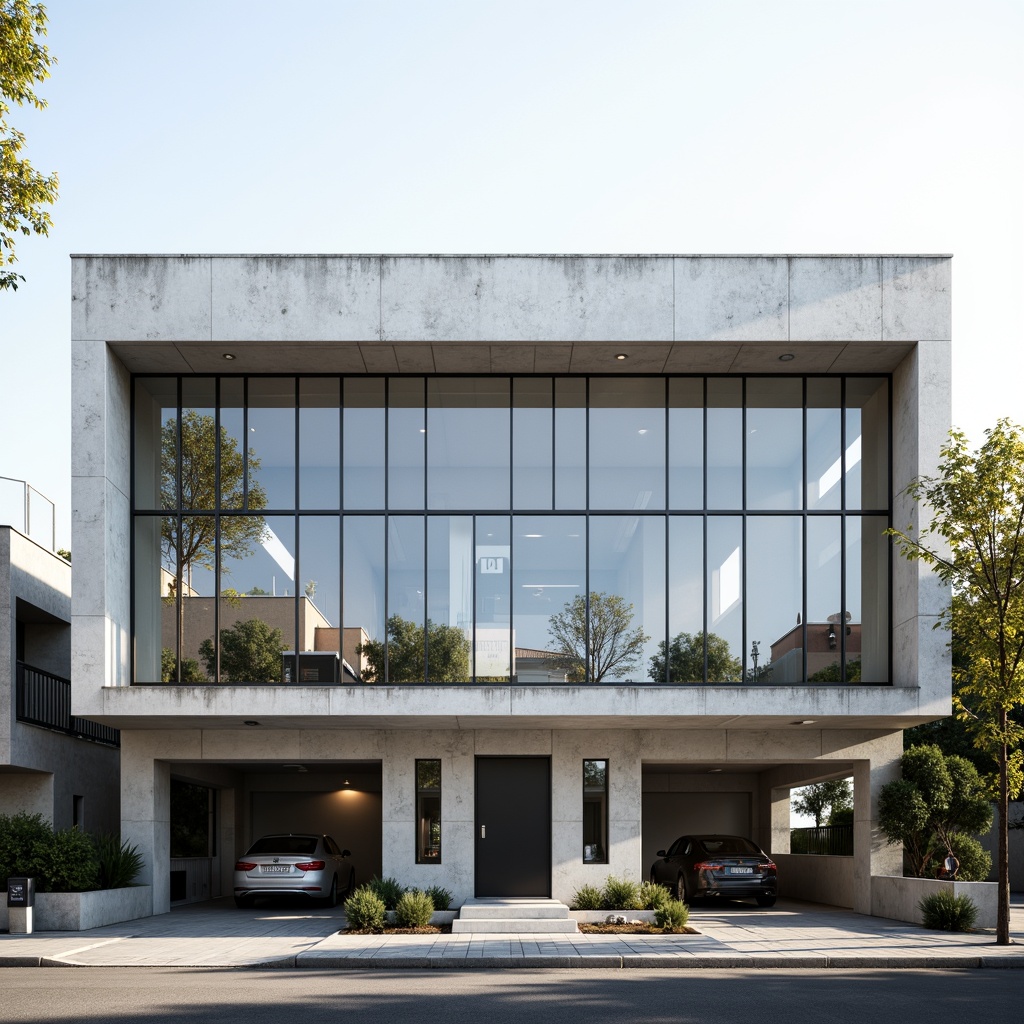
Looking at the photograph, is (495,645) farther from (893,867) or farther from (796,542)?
(893,867)

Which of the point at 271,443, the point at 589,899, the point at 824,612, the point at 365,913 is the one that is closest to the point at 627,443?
the point at 824,612

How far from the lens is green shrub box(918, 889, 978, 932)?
1753 cm

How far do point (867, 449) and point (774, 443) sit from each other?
170 centimetres

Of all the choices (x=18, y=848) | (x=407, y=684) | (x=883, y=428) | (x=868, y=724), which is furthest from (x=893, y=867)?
(x=18, y=848)

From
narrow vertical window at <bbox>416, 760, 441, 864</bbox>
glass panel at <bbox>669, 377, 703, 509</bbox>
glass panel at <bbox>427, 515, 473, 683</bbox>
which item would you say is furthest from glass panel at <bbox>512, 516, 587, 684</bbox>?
narrow vertical window at <bbox>416, 760, 441, 864</bbox>

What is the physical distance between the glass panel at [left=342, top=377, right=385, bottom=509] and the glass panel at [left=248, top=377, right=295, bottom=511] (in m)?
0.96

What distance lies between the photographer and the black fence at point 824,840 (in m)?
24.3

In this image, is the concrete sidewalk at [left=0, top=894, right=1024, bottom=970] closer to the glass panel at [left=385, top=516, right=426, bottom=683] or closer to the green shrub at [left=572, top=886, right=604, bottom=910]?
the green shrub at [left=572, top=886, right=604, bottom=910]

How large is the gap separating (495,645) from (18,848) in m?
8.07

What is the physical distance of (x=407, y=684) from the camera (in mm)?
20141

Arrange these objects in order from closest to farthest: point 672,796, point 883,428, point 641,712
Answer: point 641,712
point 883,428
point 672,796

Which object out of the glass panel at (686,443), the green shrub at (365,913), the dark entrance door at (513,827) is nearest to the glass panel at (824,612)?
the glass panel at (686,443)

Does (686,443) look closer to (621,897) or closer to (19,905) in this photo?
(621,897)

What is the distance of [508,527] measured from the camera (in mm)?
20766
